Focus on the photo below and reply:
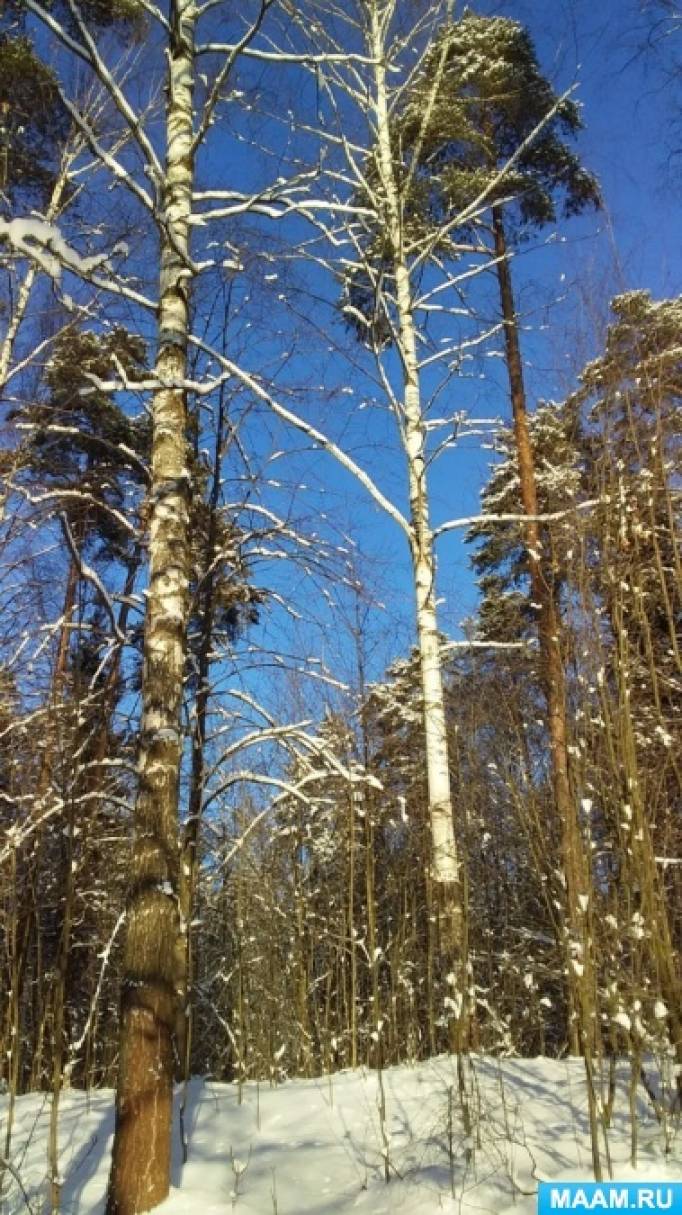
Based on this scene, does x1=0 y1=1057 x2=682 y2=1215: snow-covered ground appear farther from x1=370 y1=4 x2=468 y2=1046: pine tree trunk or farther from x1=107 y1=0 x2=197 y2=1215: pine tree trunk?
x1=370 y1=4 x2=468 y2=1046: pine tree trunk

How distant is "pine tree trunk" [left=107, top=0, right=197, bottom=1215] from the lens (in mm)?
2896

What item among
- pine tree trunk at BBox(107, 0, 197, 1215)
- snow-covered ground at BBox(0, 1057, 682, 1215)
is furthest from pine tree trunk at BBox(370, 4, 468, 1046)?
pine tree trunk at BBox(107, 0, 197, 1215)

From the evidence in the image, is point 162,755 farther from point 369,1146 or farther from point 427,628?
point 427,628

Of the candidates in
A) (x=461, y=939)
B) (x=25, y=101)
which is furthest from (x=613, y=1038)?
(x=25, y=101)

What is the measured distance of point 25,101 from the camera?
8781 millimetres

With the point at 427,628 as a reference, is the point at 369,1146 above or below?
below

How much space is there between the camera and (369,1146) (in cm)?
372

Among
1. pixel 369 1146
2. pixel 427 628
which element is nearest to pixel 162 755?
pixel 369 1146

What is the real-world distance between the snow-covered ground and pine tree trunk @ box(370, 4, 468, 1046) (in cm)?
47

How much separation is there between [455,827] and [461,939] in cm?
152

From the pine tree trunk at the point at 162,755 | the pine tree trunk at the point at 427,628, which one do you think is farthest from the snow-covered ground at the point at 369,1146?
the pine tree trunk at the point at 427,628

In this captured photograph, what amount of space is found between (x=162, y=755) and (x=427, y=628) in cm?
264

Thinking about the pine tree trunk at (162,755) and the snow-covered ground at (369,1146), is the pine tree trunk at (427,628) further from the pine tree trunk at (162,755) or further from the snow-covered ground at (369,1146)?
the pine tree trunk at (162,755)

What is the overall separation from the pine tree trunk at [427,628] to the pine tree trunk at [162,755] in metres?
1.43
